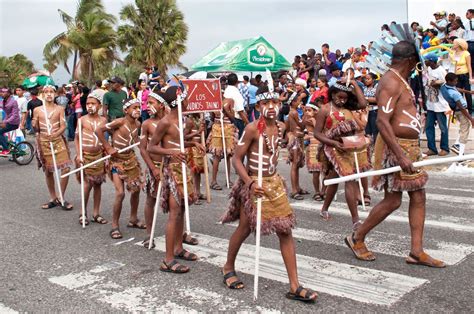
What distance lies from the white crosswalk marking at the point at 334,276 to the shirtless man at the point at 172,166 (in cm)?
54

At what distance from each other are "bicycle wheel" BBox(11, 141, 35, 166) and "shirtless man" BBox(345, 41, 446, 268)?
11590mm

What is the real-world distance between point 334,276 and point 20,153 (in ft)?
38.5

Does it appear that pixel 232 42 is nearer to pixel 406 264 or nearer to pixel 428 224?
pixel 428 224

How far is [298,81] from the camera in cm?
1058

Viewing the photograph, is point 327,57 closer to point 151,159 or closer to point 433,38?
point 433,38

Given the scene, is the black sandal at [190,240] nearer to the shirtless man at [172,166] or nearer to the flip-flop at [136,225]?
the shirtless man at [172,166]

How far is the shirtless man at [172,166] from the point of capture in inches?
230

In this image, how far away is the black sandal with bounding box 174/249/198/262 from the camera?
604 cm

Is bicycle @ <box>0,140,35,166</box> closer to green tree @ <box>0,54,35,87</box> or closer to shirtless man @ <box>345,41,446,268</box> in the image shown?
shirtless man @ <box>345,41,446,268</box>

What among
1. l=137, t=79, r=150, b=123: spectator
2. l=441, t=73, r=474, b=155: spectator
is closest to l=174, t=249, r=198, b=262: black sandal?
l=441, t=73, r=474, b=155: spectator

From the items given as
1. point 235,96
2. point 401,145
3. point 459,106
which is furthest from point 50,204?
point 459,106

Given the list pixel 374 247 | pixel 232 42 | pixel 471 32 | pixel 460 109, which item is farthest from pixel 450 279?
pixel 232 42

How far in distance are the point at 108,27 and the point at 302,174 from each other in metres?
28.7

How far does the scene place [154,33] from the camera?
38.2m
